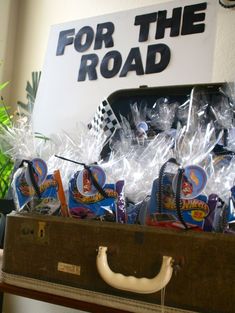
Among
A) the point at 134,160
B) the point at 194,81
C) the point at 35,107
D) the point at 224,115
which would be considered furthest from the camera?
the point at 35,107

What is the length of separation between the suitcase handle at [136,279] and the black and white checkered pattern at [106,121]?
0.46 m

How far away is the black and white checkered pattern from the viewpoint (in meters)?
0.89

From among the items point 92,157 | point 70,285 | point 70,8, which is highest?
point 70,8

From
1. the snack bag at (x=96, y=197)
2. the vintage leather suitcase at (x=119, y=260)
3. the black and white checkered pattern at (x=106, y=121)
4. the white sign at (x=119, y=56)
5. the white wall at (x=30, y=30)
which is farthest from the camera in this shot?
the white wall at (x=30, y=30)

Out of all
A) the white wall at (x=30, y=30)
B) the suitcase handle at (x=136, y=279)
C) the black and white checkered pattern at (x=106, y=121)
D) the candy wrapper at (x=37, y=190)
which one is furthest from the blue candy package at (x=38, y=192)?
the white wall at (x=30, y=30)

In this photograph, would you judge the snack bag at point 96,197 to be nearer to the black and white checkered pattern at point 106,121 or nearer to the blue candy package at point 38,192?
the blue candy package at point 38,192

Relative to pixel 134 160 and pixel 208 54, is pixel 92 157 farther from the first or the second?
pixel 208 54

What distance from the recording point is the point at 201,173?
19.3 inches

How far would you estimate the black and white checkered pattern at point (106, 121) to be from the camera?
89cm

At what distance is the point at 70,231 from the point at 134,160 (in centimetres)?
21

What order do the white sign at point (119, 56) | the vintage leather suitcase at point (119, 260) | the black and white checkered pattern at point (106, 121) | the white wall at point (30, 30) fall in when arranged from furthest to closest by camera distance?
the white wall at point (30, 30) → the white sign at point (119, 56) → the black and white checkered pattern at point (106, 121) → the vintage leather suitcase at point (119, 260)

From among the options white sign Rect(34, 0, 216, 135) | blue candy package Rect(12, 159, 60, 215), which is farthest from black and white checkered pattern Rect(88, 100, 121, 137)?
blue candy package Rect(12, 159, 60, 215)

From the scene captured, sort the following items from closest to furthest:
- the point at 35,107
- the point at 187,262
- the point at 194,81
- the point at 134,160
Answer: the point at 187,262 → the point at 134,160 → the point at 194,81 → the point at 35,107

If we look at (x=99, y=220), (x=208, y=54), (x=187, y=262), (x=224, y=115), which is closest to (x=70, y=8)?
(x=208, y=54)
